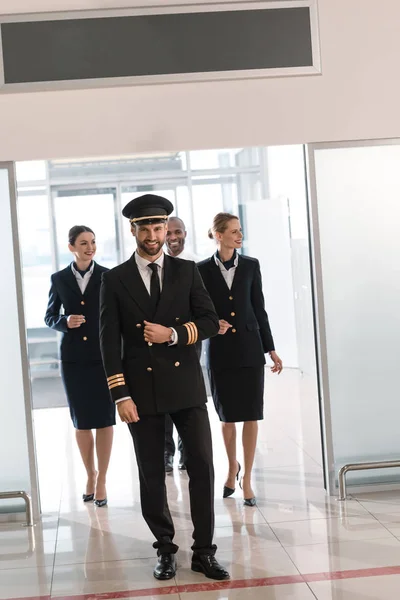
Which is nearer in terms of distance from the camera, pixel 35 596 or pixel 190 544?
pixel 35 596

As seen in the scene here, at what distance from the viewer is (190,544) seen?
430 cm

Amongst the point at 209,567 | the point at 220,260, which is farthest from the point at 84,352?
the point at 209,567

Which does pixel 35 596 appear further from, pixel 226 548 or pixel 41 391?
pixel 41 391

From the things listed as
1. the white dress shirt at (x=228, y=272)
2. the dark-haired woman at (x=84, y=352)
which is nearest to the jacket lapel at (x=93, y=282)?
the dark-haired woman at (x=84, y=352)

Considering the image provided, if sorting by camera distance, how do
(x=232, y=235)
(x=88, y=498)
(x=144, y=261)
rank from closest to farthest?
(x=144, y=261)
(x=232, y=235)
(x=88, y=498)

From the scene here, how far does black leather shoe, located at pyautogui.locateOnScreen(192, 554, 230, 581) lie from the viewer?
3.79 meters

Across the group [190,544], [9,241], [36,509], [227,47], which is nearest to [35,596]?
[190,544]

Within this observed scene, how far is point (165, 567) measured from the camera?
387cm

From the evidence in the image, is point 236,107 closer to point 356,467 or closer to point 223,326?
point 223,326

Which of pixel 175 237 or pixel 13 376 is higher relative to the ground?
pixel 175 237

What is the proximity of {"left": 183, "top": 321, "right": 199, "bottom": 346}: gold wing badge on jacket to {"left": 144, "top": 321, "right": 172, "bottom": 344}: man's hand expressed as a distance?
9 cm

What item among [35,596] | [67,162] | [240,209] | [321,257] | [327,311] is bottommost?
[35,596]

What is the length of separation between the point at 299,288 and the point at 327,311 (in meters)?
4.73

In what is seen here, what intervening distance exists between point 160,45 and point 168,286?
161 cm
